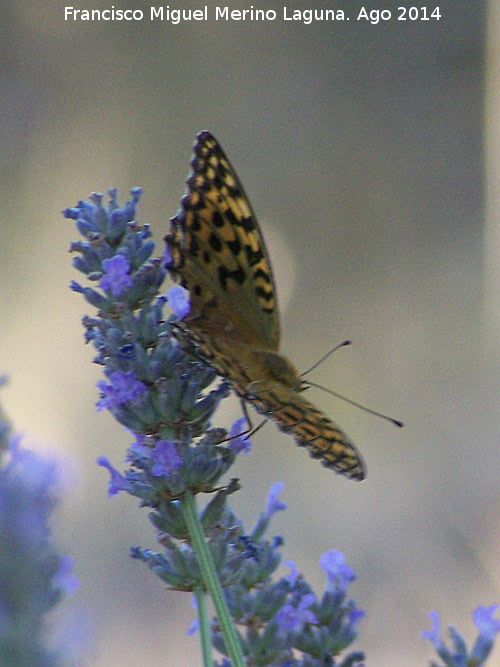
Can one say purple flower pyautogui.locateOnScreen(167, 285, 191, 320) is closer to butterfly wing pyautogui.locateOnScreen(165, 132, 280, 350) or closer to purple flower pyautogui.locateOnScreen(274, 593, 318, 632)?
butterfly wing pyautogui.locateOnScreen(165, 132, 280, 350)

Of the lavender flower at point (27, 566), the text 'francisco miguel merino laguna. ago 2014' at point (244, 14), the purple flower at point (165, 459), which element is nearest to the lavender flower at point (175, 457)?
the purple flower at point (165, 459)

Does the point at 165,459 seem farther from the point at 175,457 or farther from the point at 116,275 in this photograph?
the point at 116,275

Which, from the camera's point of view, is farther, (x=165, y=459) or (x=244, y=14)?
(x=244, y=14)

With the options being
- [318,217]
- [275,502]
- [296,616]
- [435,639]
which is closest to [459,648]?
[435,639]

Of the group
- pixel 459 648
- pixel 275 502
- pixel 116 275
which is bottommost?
pixel 459 648

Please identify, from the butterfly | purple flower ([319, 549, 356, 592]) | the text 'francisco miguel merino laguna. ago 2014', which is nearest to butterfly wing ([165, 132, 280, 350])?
the butterfly

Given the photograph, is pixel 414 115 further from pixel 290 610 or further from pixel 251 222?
pixel 290 610
